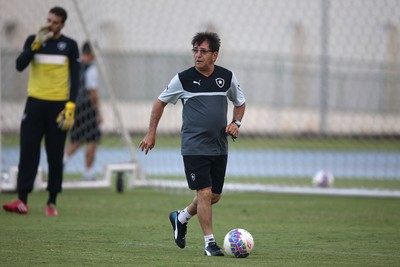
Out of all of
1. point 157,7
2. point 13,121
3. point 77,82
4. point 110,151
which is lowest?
point 110,151

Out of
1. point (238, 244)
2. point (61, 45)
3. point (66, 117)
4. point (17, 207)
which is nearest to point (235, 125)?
point (238, 244)

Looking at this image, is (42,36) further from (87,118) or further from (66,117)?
(87,118)

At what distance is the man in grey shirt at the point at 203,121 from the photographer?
26.9 ft

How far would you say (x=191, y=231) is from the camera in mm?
10062

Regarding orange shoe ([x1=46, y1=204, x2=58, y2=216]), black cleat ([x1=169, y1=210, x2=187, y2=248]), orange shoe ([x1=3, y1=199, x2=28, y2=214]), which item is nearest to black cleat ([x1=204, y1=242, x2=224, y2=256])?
black cleat ([x1=169, y1=210, x2=187, y2=248])

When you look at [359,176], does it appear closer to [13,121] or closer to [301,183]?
[301,183]

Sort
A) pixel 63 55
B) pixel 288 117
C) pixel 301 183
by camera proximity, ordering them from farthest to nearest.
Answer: pixel 288 117, pixel 301 183, pixel 63 55

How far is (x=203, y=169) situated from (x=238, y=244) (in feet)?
2.66

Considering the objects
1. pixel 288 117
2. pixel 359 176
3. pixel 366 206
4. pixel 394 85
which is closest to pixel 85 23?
pixel 366 206

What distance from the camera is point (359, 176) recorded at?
19.6 metres

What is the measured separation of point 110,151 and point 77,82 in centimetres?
1367

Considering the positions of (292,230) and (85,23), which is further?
(85,23)

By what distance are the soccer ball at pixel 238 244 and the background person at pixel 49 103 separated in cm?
382

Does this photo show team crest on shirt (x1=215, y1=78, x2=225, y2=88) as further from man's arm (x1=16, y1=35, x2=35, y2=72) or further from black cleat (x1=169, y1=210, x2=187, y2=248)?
man's arm (x1=16, y1=35, x2=35, y2=72)
